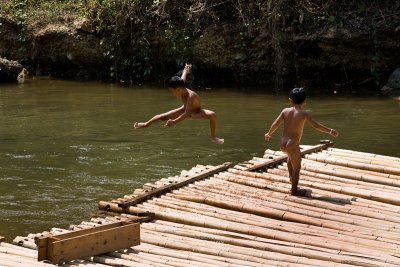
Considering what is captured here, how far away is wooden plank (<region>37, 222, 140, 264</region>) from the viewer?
646 cm

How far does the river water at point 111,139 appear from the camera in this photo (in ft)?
32.9

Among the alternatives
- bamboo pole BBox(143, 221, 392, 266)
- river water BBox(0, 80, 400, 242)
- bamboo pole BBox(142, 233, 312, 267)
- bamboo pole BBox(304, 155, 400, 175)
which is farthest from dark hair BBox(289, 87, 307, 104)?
river water BBox(0, 80, 400, 242)

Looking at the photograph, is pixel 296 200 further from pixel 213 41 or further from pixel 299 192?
pixel 213 41

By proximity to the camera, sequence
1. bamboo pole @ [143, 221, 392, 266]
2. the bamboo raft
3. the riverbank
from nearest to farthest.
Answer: bamboo pole @ [143, 221, 392, 266]
the bamboo raft
the riverbank

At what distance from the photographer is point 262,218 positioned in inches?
311

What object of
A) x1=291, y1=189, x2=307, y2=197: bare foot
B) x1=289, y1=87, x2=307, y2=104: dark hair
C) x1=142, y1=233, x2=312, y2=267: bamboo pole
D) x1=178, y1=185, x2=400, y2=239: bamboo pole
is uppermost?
x1=289, y1=87, x2=307, y2=104: dark hair

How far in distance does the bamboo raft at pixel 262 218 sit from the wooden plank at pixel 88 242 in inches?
2.7

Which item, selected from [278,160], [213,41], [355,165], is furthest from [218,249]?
[213,41]

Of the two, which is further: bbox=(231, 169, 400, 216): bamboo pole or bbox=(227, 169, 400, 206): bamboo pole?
bbox=(227, 169, 400, 206): bamboo pole

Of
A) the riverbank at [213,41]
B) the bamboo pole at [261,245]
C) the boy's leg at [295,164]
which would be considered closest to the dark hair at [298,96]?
the boy's leg at [295,164]

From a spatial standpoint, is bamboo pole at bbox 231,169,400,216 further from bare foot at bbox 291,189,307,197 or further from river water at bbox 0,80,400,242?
river water at bbox 0,80,400,242

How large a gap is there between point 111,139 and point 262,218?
6082 millimetres

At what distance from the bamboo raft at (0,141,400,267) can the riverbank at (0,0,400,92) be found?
911cm

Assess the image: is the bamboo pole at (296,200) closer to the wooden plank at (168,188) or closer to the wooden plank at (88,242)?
the wooden plank at (168,188)
